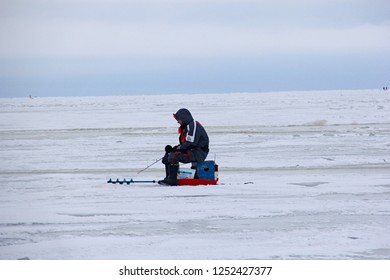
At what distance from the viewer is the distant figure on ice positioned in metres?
9.83

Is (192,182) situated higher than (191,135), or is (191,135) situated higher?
(191,135)

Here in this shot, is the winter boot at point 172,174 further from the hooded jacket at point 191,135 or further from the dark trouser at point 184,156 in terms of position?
the hooded jacket at point 191,135

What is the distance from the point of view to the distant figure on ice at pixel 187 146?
983 centimetres

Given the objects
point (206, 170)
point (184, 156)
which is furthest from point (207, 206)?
point (206, 170)

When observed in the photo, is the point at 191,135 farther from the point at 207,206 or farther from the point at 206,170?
the point at 207,206

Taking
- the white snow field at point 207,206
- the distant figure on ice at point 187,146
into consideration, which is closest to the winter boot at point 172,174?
the distant figure on ice at point 187,146

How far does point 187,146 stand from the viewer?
987cm

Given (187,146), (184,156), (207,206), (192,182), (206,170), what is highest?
(187,146)

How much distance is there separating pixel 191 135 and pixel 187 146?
6.9 inches

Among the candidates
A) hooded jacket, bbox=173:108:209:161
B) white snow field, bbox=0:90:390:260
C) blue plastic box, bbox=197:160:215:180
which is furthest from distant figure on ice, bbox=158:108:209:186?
white snow field, bbox=0:90:390:260

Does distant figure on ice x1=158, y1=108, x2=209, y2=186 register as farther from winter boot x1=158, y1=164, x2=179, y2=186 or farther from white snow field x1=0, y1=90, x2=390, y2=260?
white snow field x1=0, y1=90, x2=390, y2=260
